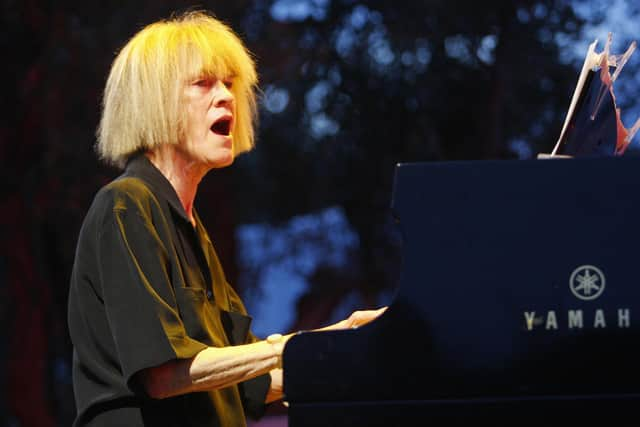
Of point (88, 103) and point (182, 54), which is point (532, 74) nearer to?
point (88, 103)

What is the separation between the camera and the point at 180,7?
8219 mm

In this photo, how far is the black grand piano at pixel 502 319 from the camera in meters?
2.05

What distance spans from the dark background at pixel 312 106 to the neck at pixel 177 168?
5381 millimetres

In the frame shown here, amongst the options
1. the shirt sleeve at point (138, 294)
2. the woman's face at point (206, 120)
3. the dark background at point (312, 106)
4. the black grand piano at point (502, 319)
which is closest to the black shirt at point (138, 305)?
the shirt sleeve at point (138, 294)

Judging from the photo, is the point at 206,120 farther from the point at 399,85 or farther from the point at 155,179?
the point at 399,85

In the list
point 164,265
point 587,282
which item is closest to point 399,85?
point 164,265

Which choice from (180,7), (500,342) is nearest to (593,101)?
(500,342)

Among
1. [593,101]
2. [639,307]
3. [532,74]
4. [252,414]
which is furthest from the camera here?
[532,74]

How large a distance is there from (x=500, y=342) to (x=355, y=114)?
285 inches

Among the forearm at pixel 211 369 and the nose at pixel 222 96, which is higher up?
the nose at pixel 222 96

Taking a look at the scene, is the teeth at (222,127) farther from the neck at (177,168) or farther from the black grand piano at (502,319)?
the black grand piano at (502,319)

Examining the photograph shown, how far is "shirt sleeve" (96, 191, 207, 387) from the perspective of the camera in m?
2.37

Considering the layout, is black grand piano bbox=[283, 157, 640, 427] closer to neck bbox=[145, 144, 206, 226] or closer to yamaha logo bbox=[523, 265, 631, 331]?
yamaha logo bbox=[523, 265, 631, 331]

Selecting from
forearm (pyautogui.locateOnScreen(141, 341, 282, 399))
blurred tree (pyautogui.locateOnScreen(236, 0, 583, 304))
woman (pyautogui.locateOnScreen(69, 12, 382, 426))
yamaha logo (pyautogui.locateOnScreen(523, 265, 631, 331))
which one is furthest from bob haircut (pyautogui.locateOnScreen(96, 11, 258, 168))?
blurred tree (pyautogui.locateOnScreen(236, 0, 583, 304))
